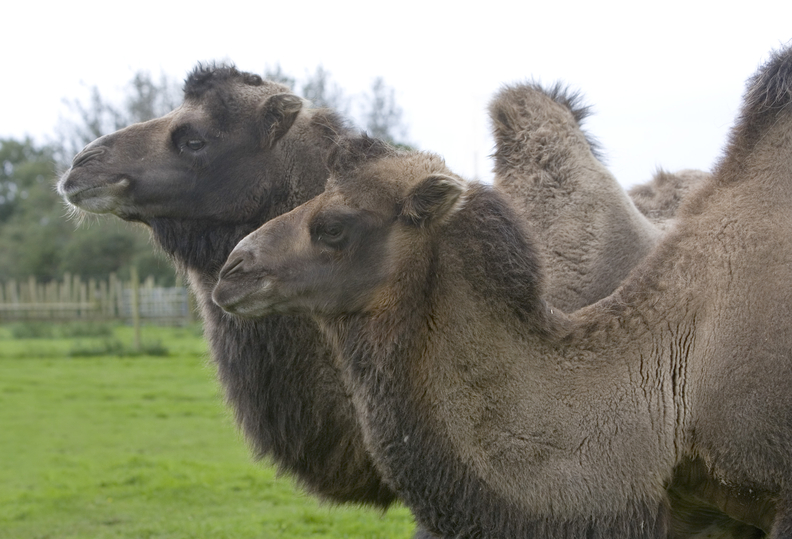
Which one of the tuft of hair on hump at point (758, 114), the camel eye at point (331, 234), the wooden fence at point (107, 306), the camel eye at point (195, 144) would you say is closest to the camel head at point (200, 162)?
the camel eye at point (195, 144)

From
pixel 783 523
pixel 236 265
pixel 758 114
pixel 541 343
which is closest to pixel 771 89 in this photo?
pixel 758 114

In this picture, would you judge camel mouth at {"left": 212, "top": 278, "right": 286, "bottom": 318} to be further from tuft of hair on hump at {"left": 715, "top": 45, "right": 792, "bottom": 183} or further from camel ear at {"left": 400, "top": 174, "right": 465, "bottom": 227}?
tuft of hair on hump at {"left": 715, "top": 45, "right": 792, "bottom": 183}

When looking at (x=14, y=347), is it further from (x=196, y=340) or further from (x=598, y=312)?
(x=598, y=312)

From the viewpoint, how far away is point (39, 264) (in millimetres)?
54281

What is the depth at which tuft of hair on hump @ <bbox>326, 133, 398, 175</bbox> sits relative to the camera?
4156 mm

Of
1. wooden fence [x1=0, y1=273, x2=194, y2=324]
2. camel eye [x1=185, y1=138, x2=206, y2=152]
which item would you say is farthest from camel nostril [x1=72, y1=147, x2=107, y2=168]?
wooden fence [x1=0, y1=273, x2=194, y2=324]

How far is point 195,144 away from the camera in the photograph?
17.7 ft

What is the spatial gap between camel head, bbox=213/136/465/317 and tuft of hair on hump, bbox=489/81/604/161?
74.8 inches

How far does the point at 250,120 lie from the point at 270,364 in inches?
60.1

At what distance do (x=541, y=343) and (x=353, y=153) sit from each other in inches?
49.7

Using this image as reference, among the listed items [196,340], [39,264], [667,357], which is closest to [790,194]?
[667,357]

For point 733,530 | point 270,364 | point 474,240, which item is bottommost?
point 733,530

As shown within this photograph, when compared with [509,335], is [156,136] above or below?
above

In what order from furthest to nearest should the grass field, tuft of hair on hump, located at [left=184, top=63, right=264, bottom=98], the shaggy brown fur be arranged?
the grass field
tuft of hair on hump, located at [left=184, top=63, right=264, bottom=98]
the shaggy brown fur
